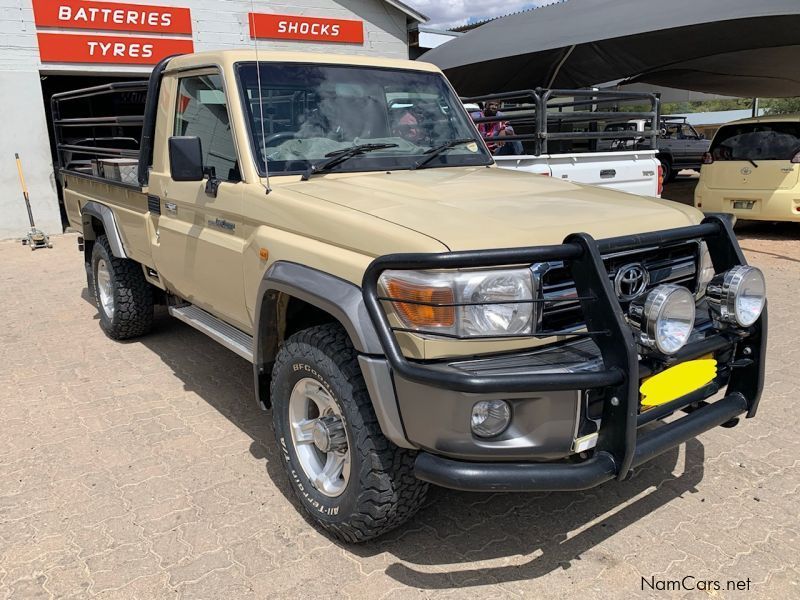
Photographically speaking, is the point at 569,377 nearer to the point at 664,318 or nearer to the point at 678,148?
the point at 664,318

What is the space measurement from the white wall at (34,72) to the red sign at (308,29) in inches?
5.0

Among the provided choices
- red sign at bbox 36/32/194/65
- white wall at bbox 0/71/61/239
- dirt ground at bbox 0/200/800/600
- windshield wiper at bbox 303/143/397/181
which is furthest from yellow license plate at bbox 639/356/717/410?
white wall at bbox 0/71/61/239

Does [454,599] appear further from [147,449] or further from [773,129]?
[773,129]

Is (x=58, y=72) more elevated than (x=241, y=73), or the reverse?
(x=58, y=72)

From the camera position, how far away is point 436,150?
3.86 metres

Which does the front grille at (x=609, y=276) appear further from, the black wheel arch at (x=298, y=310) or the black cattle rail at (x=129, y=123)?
the black cattle rail at (x=129, y=123)

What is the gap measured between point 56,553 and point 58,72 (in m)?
10.8

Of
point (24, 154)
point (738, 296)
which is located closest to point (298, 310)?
point (738, 296)

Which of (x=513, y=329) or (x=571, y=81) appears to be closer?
(x=513, y=329)

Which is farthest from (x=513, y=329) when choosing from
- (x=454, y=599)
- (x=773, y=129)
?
(x=773, y=129)

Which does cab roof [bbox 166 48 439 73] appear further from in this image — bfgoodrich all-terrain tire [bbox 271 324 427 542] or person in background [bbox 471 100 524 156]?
person in background [bbox 471 100 524 156]

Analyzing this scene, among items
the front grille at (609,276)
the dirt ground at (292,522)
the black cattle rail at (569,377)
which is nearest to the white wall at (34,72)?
the dirt ground at (292,522)

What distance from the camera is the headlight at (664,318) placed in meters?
2.34

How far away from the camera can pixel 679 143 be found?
64.6 feet
